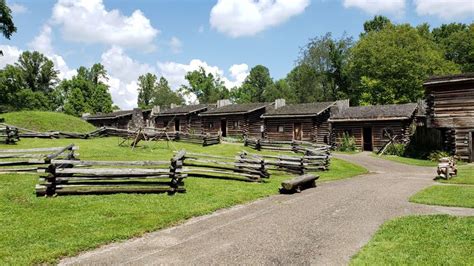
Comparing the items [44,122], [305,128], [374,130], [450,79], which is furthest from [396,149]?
[44,122]

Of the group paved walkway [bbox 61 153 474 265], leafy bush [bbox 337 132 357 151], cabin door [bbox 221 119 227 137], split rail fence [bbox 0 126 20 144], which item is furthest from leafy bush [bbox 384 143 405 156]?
split rail fence [bbox 0 126 20 144]

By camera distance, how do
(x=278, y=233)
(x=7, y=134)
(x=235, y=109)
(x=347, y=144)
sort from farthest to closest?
(x=235, y=109)
(x=347, y=144)
(x=7, y=134)
(x=278, y=233)

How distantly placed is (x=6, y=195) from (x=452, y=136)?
95.6 ft

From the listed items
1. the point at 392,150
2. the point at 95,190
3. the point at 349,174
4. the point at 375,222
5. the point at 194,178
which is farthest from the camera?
the point at 392,150

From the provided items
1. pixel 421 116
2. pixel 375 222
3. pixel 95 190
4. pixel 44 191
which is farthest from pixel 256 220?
pixel 421 116

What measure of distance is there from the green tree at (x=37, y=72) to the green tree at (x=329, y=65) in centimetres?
5122

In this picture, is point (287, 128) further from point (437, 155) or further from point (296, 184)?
point (296, 184)

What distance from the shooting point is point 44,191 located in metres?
12.1

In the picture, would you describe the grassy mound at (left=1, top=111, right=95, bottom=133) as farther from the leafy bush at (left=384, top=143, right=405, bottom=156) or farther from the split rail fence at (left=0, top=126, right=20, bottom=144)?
the leafy bush at (left=384, top=143, right=405, bottom=156)

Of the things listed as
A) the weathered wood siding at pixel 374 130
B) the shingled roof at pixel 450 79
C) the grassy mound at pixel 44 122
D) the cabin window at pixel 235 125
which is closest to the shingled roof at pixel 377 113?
the weathered wood siding at pixel 374 130

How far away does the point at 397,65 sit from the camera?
53406 mm

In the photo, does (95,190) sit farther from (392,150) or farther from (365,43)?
(365,43)

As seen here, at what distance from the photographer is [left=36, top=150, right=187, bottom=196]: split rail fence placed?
12273 mm

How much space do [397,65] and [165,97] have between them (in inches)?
2303
